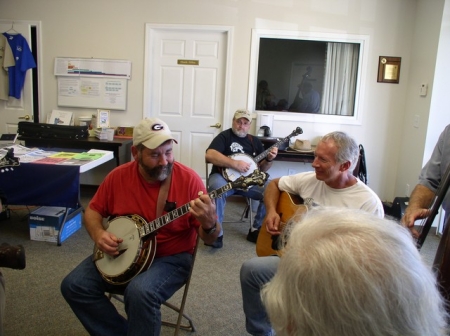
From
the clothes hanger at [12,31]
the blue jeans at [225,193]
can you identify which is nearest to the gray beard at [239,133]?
the blue jeans at [225,193]

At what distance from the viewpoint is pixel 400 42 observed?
4340 mm

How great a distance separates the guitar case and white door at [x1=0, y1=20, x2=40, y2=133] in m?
0.74

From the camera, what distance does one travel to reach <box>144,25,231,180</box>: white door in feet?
15.0

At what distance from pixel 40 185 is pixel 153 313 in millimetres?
1888

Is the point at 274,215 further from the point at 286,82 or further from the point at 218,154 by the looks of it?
the point at 286,82

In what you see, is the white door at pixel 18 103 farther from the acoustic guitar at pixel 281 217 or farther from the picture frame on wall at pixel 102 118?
the acoustic guitar at pixel 281 217

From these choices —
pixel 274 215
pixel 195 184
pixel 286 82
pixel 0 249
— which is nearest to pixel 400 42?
pixel 286 82

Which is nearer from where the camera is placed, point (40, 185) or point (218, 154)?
point (40, 185)

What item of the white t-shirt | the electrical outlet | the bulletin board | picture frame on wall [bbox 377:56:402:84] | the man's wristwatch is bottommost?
the man's wristwatch

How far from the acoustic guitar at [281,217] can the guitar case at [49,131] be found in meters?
2.94

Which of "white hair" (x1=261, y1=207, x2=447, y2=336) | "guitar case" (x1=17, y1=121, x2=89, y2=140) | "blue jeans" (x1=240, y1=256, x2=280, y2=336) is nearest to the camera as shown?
"white hair" (x1=261, y1=207, x2=447, y2=336)

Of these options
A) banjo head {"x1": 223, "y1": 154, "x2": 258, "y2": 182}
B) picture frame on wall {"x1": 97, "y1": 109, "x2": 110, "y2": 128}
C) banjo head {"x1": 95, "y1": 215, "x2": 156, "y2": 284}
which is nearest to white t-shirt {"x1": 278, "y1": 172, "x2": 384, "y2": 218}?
banjo head {"x1": 95, "y1": 215, "x2": 156, "y2": 284}

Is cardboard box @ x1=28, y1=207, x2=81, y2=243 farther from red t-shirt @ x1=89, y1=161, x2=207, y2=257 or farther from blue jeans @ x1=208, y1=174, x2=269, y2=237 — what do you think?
red t-shirt @ x1=89, y1=161, x2=207, y2=257

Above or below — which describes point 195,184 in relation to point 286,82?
below
